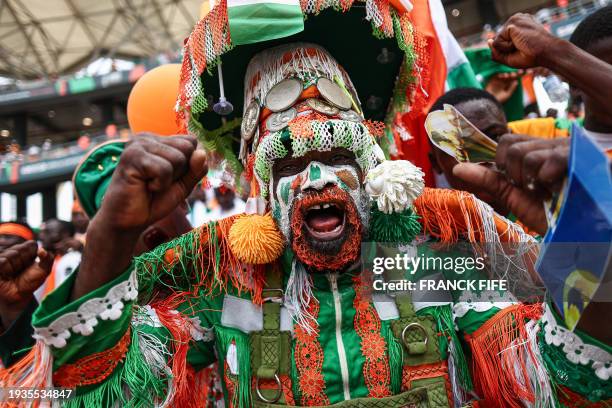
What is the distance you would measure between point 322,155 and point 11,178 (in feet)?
64.6

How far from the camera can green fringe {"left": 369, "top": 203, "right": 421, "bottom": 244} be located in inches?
79.7

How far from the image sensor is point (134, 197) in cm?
154

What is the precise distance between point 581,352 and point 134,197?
1.22 m

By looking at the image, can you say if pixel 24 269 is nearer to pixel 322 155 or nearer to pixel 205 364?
pixel 205 364

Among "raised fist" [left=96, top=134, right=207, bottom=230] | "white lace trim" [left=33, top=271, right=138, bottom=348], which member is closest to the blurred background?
"raised fist" [left=96, top=134, right=207, bottom=230]

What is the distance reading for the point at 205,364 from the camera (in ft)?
7.04

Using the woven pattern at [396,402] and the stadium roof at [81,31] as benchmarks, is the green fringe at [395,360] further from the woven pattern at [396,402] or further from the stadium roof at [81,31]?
the stadium roof at [81,31]

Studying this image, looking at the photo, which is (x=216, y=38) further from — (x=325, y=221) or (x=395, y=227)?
(x=395, y=227)

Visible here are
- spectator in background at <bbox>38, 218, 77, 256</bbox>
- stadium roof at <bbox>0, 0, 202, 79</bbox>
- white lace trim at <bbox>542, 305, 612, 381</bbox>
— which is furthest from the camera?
stadium roof at <bbox>0, 0, 202, 79</bbox>

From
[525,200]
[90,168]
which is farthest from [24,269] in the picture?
[525,200]

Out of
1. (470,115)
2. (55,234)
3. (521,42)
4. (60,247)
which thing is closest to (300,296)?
(521,42)

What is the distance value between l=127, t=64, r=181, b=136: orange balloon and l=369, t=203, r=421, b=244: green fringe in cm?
127

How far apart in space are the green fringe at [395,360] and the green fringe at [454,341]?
0.49 feet

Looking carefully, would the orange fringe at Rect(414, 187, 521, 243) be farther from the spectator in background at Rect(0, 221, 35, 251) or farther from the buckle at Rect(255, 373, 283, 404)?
the spectator in background at Rect(0, 221, 35, 251)
